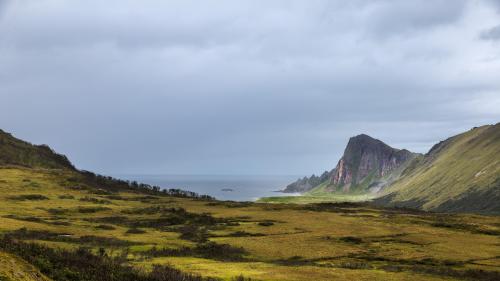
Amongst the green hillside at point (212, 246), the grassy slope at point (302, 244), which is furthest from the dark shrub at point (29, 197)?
the grassy slope at point (302, 244)

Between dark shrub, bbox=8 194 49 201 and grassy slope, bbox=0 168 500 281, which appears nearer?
grassy slope, bbox=0 168 500 281

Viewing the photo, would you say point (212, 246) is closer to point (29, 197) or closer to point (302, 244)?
point (302, 244)

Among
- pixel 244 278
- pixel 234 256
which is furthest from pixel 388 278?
pixel 234 256

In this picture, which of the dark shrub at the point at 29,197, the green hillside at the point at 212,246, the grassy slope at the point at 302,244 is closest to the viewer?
the green hillside at the point at 212,246

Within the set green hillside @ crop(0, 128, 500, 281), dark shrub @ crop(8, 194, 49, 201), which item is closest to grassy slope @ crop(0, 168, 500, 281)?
green hillside @ crop(0, 128, 500, 281)

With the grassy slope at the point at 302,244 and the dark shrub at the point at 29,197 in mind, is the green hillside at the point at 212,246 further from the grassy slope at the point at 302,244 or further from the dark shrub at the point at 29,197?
the dark shrub at the point at 29,197

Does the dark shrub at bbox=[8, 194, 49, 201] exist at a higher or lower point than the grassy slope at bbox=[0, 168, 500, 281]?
higher

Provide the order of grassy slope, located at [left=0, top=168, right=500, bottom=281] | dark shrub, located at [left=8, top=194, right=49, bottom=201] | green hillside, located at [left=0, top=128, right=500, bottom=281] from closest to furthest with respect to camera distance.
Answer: green hillside, located at [left=0, top=128, right=500, bottom=281] → grassy slope, located at [left=0, top=168, right=500, bottom=281] → dark shrub, located at [left=8, top=194, right=49, bottom=201]

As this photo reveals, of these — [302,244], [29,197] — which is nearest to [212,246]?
[302,244]

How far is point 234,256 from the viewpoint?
214 feet

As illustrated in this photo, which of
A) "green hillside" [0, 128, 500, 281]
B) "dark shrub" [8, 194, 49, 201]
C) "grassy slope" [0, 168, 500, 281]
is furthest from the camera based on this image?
"dark shrub" [8, 194, 49, 201]

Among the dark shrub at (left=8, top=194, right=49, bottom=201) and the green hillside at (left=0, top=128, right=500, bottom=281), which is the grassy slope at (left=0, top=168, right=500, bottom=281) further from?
the dark shrub at (left=8, top=194, right=49, bottom=201)

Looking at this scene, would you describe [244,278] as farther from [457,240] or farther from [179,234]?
[457,240]

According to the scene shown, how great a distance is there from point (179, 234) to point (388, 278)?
5120 centimetres
